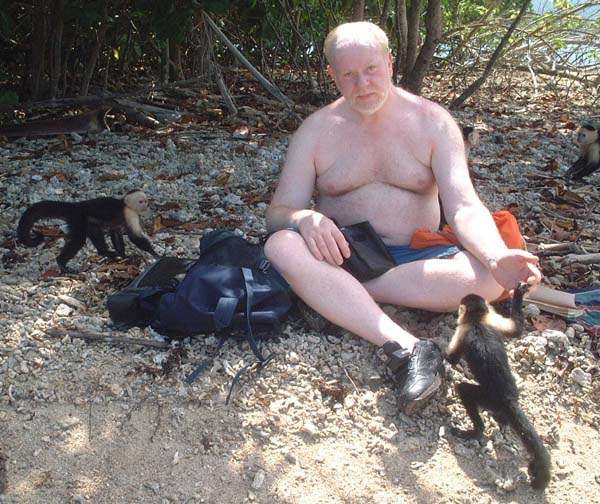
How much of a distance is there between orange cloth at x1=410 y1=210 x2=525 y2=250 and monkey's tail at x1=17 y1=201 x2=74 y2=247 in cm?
219

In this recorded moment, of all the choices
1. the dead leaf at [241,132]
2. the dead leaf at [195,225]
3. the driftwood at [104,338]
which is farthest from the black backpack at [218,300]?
the dead leaf at [241,132]

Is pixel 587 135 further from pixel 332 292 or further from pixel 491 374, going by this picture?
pixel 491 374

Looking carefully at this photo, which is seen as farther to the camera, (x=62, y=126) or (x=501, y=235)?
(x=62, y=126)

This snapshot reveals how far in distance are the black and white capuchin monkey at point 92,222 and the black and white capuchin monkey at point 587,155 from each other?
13.3 feet

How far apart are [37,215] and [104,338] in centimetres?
126

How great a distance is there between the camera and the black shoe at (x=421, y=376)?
2.79 meters

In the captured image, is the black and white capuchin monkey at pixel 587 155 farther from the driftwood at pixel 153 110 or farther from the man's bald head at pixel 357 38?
the driftwood at pixel 153 110

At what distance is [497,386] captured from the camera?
2.71 m

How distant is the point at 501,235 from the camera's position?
3365mm

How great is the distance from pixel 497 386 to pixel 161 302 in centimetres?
164

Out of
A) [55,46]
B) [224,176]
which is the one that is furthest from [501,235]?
[55,46]

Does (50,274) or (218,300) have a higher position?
(218,300)

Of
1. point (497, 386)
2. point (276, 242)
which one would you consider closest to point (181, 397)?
point (276, 242)

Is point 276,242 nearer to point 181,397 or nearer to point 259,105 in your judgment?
point 181,397
